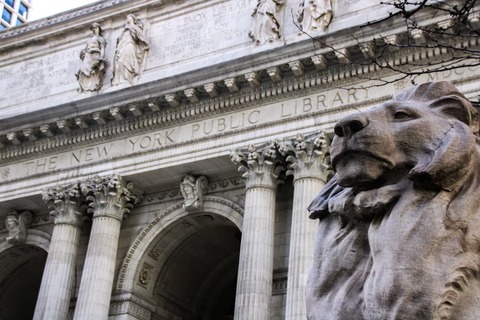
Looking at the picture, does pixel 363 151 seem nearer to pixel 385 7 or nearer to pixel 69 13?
pixel 385 7

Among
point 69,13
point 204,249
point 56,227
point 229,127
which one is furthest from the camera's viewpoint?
point 69,13

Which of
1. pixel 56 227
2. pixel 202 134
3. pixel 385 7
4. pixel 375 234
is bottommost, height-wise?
pixel 375 234

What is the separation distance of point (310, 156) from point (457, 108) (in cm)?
1396

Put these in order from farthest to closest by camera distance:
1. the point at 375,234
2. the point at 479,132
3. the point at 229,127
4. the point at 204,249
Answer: the point at 204,249 < the point at 229,127 < the point at 479,132 < the point at 375,234

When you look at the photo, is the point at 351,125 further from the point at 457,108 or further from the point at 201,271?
the point at 201,271

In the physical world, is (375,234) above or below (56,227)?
below

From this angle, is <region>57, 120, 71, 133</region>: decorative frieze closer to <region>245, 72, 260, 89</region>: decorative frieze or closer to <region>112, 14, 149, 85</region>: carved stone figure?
<region>112, 14, 149, 85</region>: carved stone figure

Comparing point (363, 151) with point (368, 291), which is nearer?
point (368, 291)

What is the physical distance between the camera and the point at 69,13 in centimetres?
2488

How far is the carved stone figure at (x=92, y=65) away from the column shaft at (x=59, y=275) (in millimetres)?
4003

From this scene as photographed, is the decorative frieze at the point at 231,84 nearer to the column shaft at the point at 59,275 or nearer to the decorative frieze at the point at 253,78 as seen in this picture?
the decorative frieze at the point at 253,78

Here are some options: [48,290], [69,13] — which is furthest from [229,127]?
[69,13]

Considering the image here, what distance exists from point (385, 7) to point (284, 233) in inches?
222

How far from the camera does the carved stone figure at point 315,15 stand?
19.2 metres
